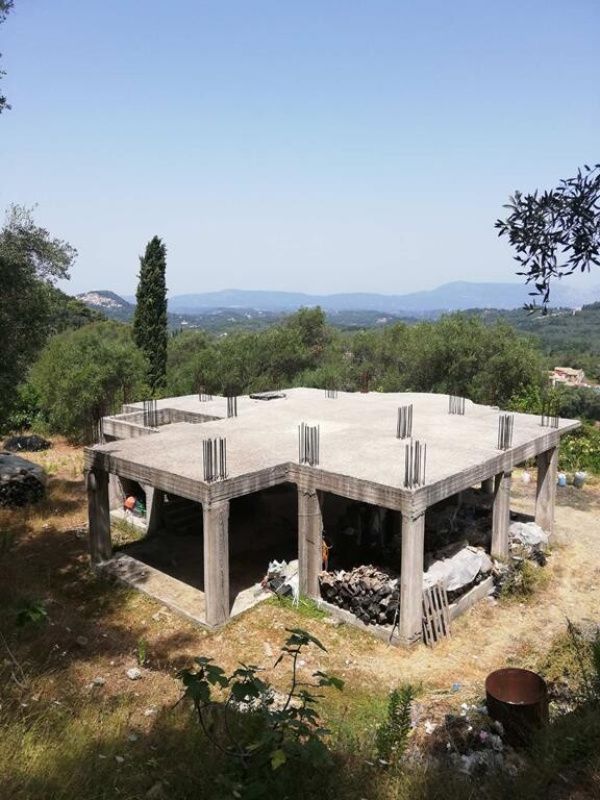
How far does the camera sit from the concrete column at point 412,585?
1113 centimetres

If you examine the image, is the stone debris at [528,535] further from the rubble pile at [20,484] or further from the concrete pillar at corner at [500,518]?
the rubble pile at [20,484]

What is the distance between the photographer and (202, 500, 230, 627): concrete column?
11.4 m

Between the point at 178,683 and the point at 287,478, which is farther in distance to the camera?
the point at 287,478

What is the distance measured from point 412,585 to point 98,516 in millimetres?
7914

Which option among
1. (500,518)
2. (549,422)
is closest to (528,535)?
(500,518)

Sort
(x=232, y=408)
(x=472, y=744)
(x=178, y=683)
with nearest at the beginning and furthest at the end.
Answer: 1. (x=472, y=744)
2. (x=178, y=683)
3. (x=232, y=408)

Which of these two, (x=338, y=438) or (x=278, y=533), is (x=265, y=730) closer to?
(x=338, y=438)

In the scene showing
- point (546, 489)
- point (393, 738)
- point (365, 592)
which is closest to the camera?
point (393, 738)

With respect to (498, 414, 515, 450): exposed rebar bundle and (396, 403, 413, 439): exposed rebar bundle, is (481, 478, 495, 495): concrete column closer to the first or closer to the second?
(396, 403, 413, 439): exposed rebar bundle

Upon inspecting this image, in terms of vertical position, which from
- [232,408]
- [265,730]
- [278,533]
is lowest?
[278,533]

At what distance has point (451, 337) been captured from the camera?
3472 centimetres

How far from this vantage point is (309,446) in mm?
12969

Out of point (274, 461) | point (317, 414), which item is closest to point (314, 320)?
point (317, 414)

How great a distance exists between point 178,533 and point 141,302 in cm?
2708
